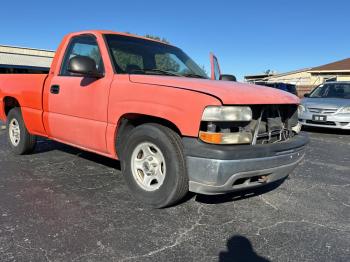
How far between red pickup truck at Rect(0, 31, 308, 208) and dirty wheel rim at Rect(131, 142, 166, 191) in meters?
0.01

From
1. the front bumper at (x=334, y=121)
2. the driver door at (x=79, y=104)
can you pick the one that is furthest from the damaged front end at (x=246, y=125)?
the front bumper at (x=334, y=121)

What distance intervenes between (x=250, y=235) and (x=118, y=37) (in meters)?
2.83

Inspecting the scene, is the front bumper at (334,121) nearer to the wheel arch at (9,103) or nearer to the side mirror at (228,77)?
the side mirror at (228,77)

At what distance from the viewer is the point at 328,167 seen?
229 inches

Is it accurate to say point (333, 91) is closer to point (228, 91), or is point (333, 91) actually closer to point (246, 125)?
point (246, 125)

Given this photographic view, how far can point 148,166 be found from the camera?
360 centimetres

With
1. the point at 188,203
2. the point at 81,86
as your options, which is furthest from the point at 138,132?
the point at 81,86

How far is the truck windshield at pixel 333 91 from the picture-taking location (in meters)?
10.8

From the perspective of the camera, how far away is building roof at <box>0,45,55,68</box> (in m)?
35.3

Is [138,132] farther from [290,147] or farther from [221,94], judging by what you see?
[290,147]

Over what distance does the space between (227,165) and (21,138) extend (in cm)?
393

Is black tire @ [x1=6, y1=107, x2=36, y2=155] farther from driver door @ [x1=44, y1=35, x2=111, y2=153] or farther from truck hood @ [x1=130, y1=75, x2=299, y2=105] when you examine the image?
truck hood @ [x1=130, y1=75, x2=299, y2=105]

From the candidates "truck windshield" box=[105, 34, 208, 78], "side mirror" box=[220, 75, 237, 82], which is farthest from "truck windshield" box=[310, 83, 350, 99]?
"truck windshield" box=[105, 34, 208, 78]

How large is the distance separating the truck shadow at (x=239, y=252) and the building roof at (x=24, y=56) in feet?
114
